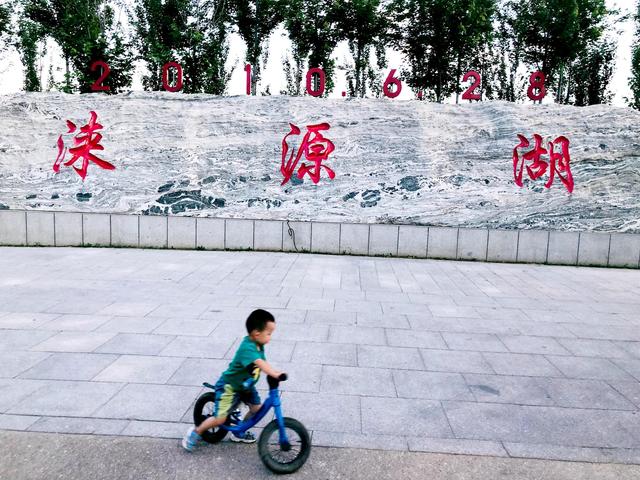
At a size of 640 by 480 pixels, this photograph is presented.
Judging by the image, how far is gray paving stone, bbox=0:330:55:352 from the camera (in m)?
4.54

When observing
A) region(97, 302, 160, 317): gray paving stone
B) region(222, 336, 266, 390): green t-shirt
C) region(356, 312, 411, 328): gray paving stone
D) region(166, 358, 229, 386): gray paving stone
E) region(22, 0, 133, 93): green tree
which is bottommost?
region(97, 302, 160, 317): gray paving stone

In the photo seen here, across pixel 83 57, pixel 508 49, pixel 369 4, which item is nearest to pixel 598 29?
pixel 508 49

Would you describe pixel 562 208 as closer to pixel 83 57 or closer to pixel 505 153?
pixel 505 153

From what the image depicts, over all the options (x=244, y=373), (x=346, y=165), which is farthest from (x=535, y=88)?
(x=244, y=373)

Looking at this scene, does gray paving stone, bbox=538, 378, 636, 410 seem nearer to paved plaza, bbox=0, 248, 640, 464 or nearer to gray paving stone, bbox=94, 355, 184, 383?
paved plaza, bbox=0, 248, 640, 464

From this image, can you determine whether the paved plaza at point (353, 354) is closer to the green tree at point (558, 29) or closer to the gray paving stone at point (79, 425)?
the gray paving stone at point (79, 425)

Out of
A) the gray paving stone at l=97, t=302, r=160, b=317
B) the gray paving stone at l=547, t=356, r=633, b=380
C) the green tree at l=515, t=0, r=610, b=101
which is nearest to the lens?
the gray paving stone at l=547, t=356, r=633, b=380

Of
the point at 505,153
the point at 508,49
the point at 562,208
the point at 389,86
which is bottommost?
the point at 562,208

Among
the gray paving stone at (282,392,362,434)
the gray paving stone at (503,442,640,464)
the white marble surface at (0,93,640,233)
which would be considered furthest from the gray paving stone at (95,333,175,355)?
the white marble surface at (0,93,640,233)

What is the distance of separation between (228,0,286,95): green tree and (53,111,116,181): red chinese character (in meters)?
13.0

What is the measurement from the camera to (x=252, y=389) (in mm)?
2846

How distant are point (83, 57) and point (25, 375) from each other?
700 inches

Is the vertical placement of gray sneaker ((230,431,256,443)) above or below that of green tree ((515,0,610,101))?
below

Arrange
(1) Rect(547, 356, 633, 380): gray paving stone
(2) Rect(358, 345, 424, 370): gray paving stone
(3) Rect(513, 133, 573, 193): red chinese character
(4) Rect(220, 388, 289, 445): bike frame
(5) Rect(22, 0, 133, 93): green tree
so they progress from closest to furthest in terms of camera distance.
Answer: (4) Rect(220, 388, 289, 445): bike frame < (1) Rect(547, 356, 633, 380): gray paving stone < (2) Rect(358, 345, 424, 370): gray paving stone < (3) Rect(513, 133, 573, 193): red chinese character < (5) Rect(22, 0, 133, 93): green tree
